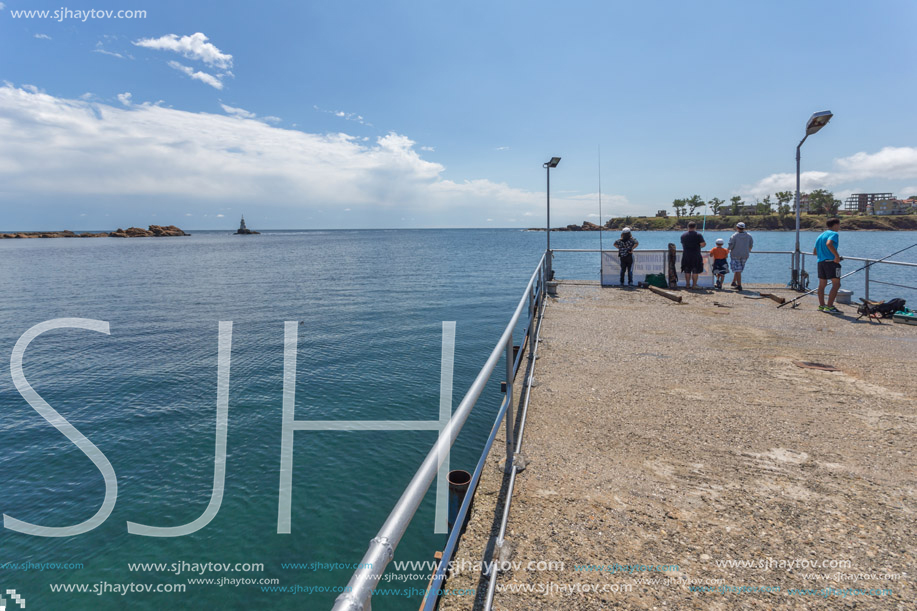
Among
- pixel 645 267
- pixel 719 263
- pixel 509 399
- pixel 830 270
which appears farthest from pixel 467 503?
pixel 719 263

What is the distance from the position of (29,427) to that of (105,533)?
17.2ft

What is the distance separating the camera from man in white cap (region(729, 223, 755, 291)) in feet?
43.1

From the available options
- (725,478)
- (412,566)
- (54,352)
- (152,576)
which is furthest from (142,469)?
(54,352)

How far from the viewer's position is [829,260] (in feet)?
32.9

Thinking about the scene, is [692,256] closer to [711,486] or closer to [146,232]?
[711,486]

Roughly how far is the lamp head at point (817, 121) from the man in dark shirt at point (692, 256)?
3.77 meters

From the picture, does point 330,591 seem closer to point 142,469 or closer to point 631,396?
point 631,396

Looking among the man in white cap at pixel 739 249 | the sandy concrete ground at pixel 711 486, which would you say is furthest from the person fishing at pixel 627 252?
the sandy concrete ground at pixel 711 486

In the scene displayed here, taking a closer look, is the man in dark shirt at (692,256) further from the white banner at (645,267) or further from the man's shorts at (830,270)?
the man's shorts at (830,270)

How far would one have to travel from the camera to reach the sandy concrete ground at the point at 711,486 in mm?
2553

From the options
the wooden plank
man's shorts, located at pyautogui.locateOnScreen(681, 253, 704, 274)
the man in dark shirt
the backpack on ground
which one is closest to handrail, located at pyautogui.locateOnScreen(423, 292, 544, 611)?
the wooden plank

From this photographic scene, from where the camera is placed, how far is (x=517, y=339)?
13188 millimetres

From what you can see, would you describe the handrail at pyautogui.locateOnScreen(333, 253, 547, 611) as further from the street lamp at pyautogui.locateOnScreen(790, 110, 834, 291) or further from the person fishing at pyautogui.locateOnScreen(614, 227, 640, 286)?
the street lamp at pyautogui.locateOnScreen(790, 110, 834, 291)

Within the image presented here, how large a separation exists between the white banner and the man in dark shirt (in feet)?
1.18
